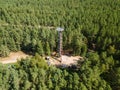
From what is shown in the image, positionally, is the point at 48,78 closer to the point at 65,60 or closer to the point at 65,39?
the point at 65,60

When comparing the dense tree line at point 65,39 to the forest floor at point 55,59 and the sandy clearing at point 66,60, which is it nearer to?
the forest floor at point 55,59

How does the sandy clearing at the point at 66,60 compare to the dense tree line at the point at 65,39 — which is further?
the sandy clearing at the point at 66,60

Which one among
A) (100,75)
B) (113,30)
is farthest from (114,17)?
(100,75)

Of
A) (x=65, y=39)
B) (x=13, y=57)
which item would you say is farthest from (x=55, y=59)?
(x=13, y=57)

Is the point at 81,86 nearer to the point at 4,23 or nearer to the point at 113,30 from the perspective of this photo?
the point at 113,30

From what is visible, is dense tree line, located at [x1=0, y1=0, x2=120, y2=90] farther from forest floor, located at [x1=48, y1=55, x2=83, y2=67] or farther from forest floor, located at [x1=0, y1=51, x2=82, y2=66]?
forest floor, located at [x1=48, y1=55, x2=83, y2=67]

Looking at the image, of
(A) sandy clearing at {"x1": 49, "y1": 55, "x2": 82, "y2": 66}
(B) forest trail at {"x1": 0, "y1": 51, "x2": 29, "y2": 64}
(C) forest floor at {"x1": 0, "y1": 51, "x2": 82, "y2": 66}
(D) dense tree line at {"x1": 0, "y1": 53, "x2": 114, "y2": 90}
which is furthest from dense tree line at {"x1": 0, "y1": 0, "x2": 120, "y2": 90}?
(A) sandy clearing at {"x1": 49, "y1": 55, "x2": 82, "y2": 66}

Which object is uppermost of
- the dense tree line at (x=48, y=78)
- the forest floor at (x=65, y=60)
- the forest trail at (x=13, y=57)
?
the dense tree line at (x=48, y=78)

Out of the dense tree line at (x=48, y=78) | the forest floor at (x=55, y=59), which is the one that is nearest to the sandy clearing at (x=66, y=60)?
the forest floor at (x=55, y=59)
